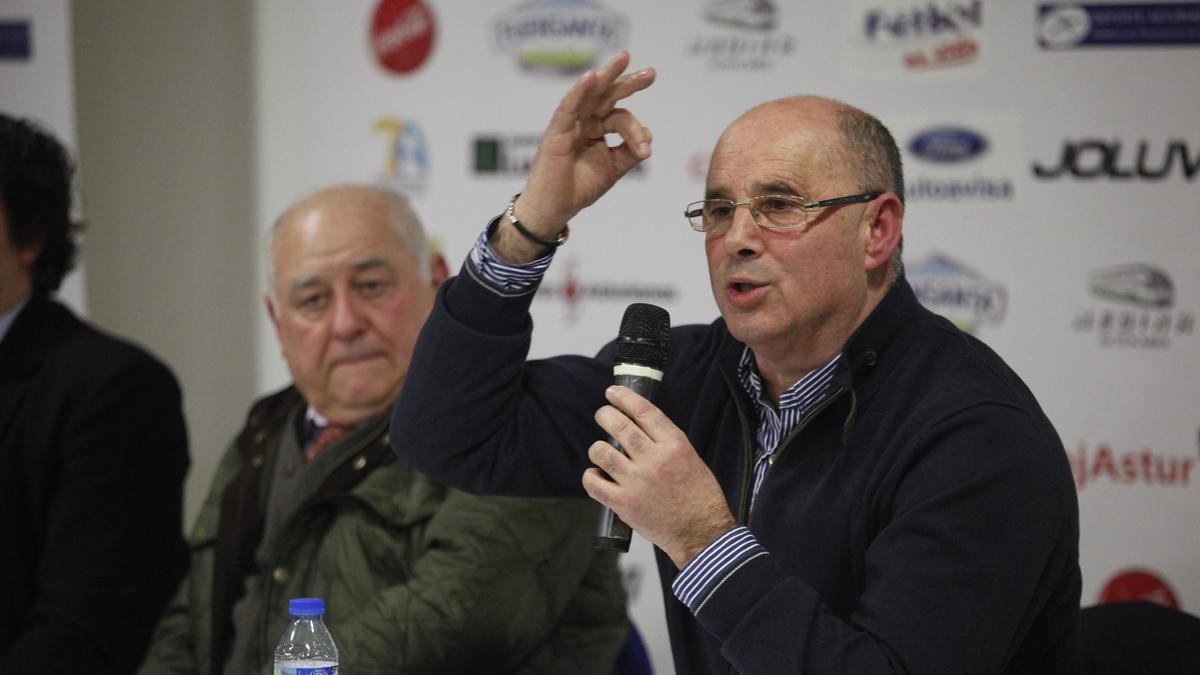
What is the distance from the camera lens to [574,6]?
4066 mm

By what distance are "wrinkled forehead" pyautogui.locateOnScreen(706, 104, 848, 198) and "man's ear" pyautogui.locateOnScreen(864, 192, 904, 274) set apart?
0.25ft

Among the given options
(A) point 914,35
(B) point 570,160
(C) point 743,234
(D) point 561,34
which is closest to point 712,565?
(C) point 743,234

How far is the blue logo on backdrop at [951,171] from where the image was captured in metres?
3.66

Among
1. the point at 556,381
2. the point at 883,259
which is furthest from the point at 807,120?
the point at 556,381

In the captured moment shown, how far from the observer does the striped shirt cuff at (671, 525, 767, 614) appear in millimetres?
1500

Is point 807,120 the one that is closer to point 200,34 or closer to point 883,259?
point 883,259

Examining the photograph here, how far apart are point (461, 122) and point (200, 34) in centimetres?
115

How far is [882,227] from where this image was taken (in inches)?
69.9

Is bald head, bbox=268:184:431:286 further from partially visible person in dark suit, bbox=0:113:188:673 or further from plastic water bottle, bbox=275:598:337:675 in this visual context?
plastic water bottle, bbox=275:598:337:675

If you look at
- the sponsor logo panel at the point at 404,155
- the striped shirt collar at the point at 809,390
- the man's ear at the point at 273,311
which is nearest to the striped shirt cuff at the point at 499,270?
the striped shirt collar at the point at 809,390

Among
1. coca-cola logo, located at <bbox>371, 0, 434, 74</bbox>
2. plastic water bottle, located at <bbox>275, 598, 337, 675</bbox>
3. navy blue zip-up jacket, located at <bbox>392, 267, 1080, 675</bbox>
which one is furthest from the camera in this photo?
coca-cola logo, located at <bbox>371, 0, 434, 74</bbox>

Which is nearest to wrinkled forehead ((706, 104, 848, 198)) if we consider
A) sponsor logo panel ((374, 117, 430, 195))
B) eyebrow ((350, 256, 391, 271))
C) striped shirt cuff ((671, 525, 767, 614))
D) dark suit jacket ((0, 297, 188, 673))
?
striped shirt cuff ((671, 525, 767, 614))

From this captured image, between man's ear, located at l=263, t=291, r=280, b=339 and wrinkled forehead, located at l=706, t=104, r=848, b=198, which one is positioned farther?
man's ear, located at l=263, t=291, r=280, b=339

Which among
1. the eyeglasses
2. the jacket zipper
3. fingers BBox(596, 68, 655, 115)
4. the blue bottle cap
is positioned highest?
fingers BBox(596, 68, 655, 115)
